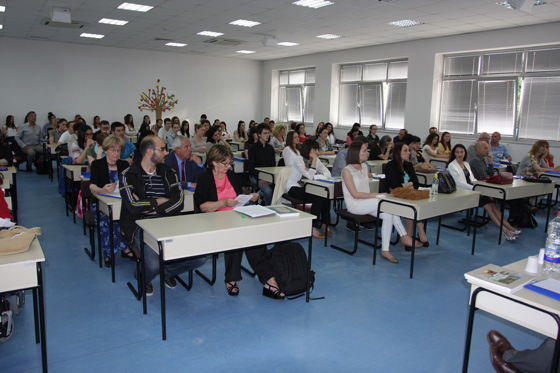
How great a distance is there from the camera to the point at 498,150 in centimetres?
842

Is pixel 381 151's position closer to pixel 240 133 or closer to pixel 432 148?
pixel 432 148

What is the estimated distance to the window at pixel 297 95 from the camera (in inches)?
579

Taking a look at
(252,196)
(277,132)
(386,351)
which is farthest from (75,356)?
(277,132)

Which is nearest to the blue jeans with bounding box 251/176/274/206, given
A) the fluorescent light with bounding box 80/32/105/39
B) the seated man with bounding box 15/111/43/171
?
the seated man with bounding box 15/111/43/171

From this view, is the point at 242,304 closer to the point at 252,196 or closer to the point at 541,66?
the point at 252,196

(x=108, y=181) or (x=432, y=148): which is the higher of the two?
(x=432, y=148)

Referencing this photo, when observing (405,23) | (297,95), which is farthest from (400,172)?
(297,95)

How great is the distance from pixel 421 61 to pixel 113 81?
9590 millimetres

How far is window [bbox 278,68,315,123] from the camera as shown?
14.7m

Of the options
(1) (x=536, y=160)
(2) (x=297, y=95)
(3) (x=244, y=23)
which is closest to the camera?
(1) (x=536, y=160)

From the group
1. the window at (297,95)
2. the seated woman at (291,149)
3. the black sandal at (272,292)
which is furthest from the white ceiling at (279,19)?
the black sandal at (272,292)

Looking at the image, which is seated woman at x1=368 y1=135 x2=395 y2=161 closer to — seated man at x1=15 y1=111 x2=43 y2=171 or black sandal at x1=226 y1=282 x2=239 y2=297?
black sandal at x1=226 y1=282 x2=239 y2=297

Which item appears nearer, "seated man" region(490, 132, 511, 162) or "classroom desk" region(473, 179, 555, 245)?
"classroom desk" region(473, 179, 555, 245)

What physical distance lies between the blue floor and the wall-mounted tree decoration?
10.2 m
